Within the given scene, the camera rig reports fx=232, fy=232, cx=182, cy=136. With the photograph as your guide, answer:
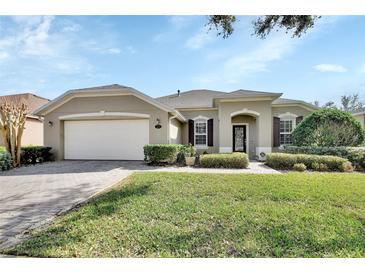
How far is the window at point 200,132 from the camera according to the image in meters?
16.6

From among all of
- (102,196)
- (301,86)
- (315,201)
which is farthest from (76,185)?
(301,86)

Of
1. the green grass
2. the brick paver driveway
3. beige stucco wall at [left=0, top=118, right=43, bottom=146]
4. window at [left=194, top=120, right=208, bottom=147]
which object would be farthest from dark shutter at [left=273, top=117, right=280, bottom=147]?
beige stucco wall at [left=0, top=118, right=43, bottom=146]

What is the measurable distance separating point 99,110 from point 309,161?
11334 mm

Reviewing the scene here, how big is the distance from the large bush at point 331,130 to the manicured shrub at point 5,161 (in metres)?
14.7

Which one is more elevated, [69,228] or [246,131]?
[246,131]

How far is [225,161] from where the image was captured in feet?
35.6

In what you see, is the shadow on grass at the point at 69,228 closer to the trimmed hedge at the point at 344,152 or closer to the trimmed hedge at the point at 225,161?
the trimmed hedge at the point at 225,161

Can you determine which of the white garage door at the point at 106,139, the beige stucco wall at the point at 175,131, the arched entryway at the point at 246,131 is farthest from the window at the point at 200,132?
the white garage door at the point at 106,139

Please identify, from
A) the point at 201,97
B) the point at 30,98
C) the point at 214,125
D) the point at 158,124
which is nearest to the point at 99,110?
the point at 158,124

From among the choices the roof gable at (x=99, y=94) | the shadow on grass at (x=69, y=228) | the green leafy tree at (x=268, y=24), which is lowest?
the shadow on grass at (x=69, y=228)

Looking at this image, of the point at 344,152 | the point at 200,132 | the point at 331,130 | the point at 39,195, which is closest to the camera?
the point at 39,195

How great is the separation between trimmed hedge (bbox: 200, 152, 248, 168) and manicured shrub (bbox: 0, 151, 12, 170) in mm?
9179

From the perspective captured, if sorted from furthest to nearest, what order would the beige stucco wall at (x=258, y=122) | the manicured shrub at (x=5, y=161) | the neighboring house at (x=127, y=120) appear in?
the beige stucco wall at (x=258, y=122) < the neighboring house at (x=127, y=120) < the manicured shrub at (x=5, y=161)

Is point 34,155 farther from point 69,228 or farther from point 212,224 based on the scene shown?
point 212,224
